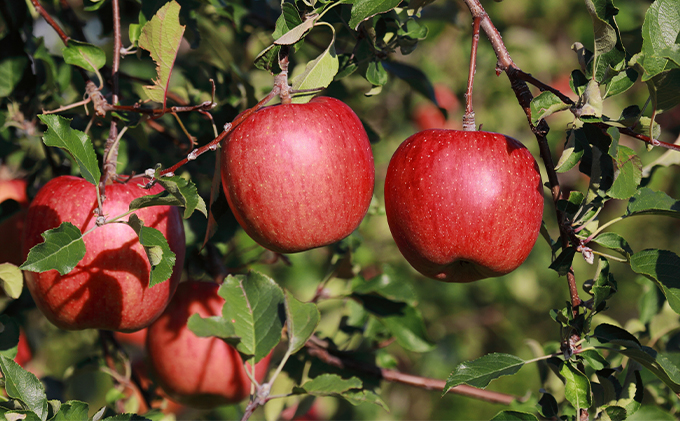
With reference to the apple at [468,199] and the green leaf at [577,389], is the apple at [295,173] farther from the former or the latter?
the green leaf at [577,389]

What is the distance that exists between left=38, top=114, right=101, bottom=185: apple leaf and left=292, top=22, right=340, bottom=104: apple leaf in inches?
13.1

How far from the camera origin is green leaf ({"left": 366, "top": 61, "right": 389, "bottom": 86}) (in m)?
1.00

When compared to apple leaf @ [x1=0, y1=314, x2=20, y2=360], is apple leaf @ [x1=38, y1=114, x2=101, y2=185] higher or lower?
higher

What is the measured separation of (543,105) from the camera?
2.41 feet

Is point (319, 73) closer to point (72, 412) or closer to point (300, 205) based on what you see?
point (300, 205)

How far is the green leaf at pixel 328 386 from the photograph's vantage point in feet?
3.07

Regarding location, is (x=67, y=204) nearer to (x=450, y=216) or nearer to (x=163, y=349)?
(x=163, y=349)

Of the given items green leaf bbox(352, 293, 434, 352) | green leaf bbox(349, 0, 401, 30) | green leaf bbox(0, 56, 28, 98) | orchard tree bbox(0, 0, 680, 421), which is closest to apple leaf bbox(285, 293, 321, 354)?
orchard tree bbox(0, 0, 680, 421)

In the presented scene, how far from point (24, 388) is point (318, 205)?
0.49m

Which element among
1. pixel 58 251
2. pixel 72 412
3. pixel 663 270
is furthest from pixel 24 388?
pixel 663 270

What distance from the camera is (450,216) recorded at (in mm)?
855

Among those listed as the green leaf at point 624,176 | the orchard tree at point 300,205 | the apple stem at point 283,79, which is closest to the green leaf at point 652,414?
the orchard tree at point 300,205

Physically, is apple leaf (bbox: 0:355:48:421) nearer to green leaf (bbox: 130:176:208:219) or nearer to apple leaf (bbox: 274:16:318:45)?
green leaf (bbox: 130:176:208:219)

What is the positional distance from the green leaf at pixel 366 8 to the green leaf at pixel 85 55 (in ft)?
1.62
